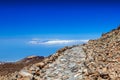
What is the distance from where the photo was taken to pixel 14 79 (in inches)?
1350

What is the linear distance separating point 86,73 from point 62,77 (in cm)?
206

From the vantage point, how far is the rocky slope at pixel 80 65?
106 ft

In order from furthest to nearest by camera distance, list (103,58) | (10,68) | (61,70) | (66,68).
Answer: (10,68) < (103,58) < (66,68) < (61,70)

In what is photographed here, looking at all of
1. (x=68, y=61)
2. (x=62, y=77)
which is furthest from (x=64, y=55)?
(x=62, y=77)

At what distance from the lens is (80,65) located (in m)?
34.2

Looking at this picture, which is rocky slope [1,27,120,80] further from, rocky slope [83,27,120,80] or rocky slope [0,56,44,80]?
rocky slope [0,56,44,80]

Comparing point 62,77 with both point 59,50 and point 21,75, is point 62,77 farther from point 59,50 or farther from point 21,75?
point 59,50

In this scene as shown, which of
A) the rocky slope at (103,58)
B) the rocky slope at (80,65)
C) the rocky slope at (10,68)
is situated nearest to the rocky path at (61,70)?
the rocky slope at (80,65)

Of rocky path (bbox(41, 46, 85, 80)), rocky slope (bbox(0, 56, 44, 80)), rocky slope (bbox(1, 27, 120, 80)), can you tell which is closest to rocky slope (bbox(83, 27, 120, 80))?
rocky slope (bbox(1, 27, 120, 80))

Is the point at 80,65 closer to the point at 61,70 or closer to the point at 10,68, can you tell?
the point at 61,70

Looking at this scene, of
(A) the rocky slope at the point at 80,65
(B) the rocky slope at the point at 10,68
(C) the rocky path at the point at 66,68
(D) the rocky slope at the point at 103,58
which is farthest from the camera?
(B) the rocky slope at the point at 10,68

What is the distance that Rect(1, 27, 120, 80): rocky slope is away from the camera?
32.3 m

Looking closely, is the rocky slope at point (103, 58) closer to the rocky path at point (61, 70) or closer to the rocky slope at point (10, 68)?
the rocky path at point (61, 70)

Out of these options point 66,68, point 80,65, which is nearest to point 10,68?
point 66,68
